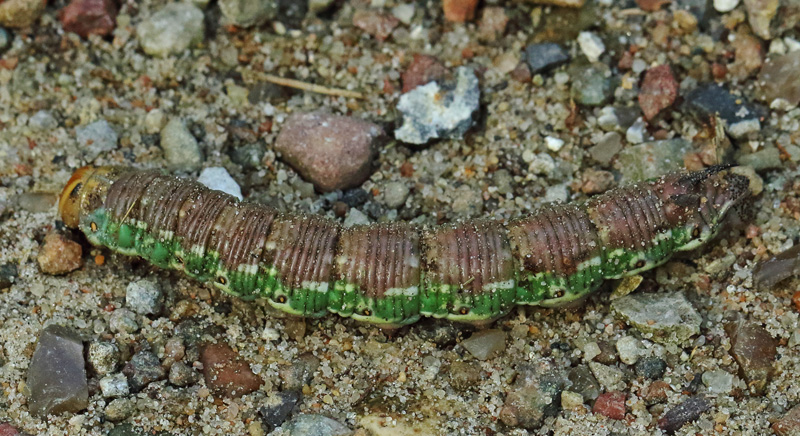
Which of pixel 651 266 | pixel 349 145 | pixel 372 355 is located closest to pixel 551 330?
pixel 651 266

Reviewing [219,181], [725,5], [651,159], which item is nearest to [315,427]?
[219,181]

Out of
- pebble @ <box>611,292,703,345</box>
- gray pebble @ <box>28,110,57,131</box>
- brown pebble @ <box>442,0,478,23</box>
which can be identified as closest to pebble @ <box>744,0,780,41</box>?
brown pebble @ <box>442,0,478,23</box>

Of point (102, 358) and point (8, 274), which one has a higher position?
point (8, 274)

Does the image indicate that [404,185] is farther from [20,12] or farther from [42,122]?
[20,12]

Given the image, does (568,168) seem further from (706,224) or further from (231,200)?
(231,200)

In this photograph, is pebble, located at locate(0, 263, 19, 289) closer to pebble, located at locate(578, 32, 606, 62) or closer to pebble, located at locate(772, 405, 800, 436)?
pebble, located at locate(578, 32, 606, 62)
